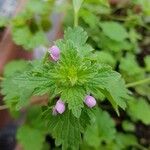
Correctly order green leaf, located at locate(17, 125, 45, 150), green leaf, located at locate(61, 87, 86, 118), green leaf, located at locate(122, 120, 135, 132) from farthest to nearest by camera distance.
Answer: green leaf, located at locate(122, 120, 135, 132)
green leaf, located at locate(17, 125, 45, 150)
green leaf, located at locate(61, 87, 86, 118)

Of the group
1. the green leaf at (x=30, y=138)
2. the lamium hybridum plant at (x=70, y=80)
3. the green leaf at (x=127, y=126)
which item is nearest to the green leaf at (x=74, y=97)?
the lamium hybridum plant at (x=70, y=80)

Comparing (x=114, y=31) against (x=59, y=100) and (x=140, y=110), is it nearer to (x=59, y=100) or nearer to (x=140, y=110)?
(x=140, y=110)

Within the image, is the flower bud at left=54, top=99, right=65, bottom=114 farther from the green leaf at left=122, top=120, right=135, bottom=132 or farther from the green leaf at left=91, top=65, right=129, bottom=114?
the green leaf at left=122, top=120, right=135, bottom=132

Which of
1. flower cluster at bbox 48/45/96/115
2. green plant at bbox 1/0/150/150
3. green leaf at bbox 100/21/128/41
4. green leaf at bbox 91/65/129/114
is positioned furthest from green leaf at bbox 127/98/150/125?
flower cluster at bbox 48/45/96/115

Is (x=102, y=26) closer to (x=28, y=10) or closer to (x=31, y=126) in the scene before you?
(x=28, y=10)

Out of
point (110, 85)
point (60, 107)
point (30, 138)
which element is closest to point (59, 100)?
point (60, 107)

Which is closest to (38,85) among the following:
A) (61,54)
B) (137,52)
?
(61,54)
